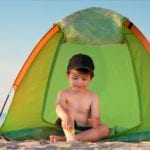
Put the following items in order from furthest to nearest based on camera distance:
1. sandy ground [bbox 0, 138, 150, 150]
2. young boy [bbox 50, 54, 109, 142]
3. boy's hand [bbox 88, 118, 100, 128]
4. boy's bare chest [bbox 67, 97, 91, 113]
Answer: boy's bare chest [bbox 67, 97, 91, 113] → boy's hand [bbox 88, 118, 100, 128] → young boy [bbox 50, 54, 109, 142] → sandy ground [bbox 0, 138, 150, 150]

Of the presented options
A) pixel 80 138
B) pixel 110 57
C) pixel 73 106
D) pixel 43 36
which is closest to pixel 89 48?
pixel 110 57

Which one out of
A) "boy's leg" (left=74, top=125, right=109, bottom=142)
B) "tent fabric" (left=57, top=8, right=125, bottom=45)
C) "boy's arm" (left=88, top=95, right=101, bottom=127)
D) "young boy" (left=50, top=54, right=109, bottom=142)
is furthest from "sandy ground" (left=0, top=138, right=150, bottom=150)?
"tent fabric" (left=57, top=8, right=125, bottom=45)

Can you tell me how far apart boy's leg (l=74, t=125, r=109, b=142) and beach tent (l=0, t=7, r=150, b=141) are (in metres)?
0.21

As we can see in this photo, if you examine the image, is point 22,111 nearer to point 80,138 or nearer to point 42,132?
point 42,132

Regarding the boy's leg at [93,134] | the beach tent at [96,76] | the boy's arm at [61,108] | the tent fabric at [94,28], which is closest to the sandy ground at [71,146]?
the boy's leg at [93,134]

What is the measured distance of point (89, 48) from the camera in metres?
5.75

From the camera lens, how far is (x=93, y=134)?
182 inches

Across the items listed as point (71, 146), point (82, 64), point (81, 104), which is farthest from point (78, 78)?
point (71, 146)

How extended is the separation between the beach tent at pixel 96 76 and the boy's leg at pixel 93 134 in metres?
0.21

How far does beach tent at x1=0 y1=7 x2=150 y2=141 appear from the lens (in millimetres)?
5207

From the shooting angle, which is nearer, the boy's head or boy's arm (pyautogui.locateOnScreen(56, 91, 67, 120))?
boy's arm (pyautogui.locateOnScreen(56, 91, 67, 120))

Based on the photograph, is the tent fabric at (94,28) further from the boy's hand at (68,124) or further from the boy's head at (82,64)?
the boy's hand at (68,124)

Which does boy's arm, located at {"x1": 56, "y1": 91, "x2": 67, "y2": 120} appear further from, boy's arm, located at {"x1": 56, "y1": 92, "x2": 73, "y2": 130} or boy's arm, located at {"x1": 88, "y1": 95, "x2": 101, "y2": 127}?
boy's arm, located at {"x1": 88, "y1": 95, "x2": 101, "y2": 127}

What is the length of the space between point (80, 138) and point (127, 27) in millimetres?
1432
